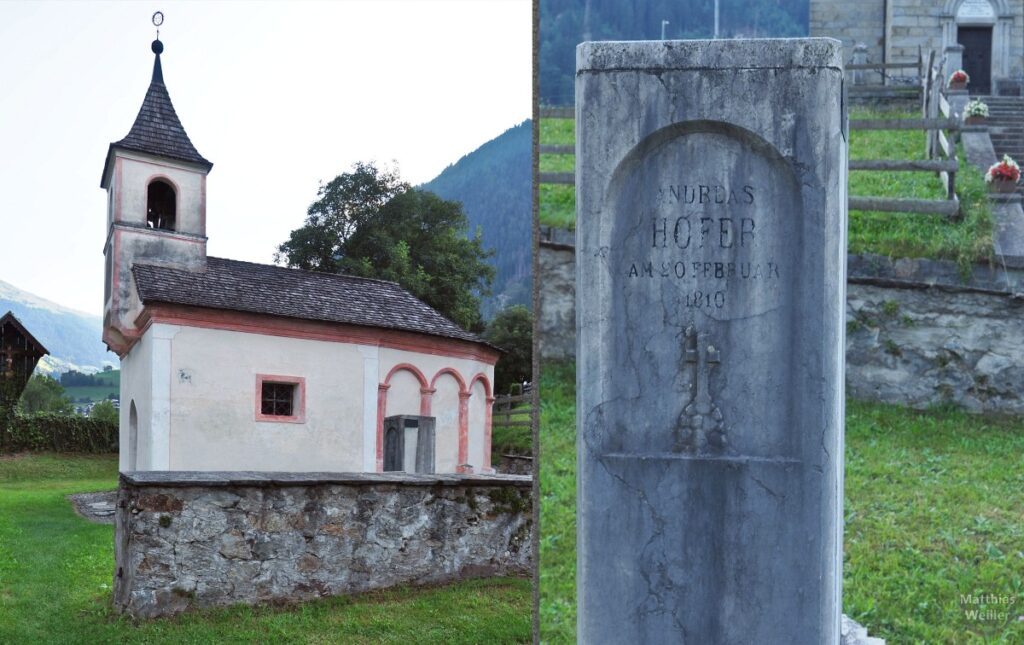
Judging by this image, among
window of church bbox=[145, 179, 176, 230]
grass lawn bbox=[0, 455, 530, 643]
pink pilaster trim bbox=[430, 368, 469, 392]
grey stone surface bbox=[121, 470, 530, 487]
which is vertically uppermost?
window of church bbox=[145, 179, 176, 230]

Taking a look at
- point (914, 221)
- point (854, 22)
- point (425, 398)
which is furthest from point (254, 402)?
point (854, 22)

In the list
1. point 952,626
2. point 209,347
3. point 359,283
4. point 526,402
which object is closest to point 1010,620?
point 952,626

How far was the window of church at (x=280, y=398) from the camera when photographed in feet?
31.1

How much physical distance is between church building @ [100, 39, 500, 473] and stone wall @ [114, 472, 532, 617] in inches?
63.1

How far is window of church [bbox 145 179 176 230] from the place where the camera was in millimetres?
11781

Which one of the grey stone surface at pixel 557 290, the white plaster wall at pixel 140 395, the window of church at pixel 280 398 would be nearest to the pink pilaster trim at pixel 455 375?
the window of church at pixel 280 398

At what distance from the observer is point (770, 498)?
2.89m

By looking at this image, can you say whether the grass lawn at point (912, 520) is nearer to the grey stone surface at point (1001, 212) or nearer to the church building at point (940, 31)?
the grey stone surface at point (1001, 212)

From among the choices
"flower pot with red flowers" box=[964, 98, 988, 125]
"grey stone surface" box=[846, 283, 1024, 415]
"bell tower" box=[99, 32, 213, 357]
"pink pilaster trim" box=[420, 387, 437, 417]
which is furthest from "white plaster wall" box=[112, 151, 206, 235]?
"flower pot with red flowers" box=[964, 98, 988, 125]

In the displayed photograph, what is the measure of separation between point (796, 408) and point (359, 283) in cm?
662

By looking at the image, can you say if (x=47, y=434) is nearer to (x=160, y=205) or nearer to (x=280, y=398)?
(x=160, y=205)

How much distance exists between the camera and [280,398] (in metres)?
9.91

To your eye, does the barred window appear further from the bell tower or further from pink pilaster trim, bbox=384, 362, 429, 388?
the bell tower

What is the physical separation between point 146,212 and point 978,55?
14.0 meters
